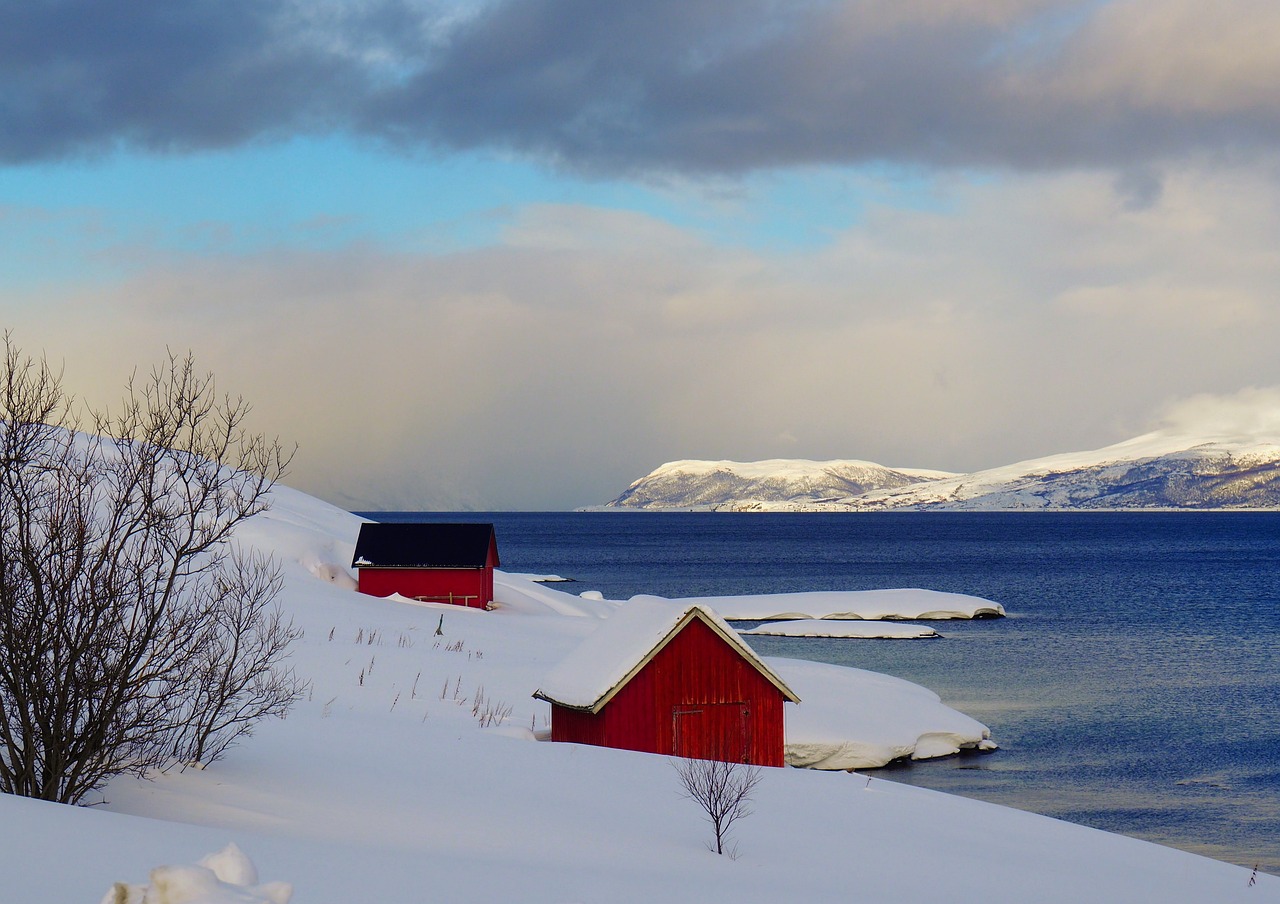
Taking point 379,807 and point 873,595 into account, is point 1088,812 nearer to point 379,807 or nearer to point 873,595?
point 379,807

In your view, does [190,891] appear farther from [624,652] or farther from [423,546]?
[423,546]

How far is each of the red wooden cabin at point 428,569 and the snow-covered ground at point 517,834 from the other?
2800 centimetres

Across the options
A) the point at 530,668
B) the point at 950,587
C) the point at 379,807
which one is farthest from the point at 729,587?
the point at 379,807

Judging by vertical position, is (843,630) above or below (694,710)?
below

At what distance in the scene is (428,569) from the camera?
2165 inches

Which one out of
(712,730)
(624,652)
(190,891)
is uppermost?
(190,891)

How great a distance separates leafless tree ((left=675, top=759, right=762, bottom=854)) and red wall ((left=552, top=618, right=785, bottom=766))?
515cm

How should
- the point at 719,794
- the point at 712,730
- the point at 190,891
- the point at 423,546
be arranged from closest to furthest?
Answer: the point at 190,891 < the point at 719,794 < the point at 712,730 < the point at 423,546

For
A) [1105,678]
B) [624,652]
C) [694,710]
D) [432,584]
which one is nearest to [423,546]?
→ [432,584]

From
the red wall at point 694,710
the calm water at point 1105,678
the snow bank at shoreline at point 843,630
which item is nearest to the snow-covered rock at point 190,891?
the red wall at point 694,710

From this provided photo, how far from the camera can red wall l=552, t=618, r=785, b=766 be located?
23.0 metres

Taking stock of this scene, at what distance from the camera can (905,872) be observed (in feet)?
45.1

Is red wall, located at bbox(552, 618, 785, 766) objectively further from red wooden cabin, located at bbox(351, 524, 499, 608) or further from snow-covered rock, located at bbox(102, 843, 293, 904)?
red wooden cabin, located at bbox(351, 524, 499, 608)

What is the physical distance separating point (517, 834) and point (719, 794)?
2613 millimetres
